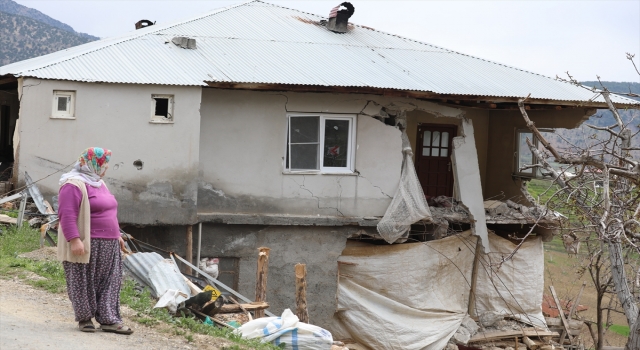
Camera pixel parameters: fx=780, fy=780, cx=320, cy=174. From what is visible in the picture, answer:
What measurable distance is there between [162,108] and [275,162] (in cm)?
217

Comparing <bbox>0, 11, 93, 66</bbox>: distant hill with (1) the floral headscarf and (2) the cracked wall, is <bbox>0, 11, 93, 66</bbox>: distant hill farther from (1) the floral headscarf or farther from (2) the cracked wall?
(1) the floral headscarf

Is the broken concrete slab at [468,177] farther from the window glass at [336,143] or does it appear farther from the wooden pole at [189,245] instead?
the wooden pole at [189,245]

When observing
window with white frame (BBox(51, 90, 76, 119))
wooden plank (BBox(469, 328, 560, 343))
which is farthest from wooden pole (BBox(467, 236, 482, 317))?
window with white frame (BBox(51, 90, 76, 119))

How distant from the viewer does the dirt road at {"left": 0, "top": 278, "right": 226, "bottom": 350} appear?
20.7ft

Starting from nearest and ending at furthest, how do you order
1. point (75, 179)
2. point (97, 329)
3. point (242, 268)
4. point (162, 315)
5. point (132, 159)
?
point (75, 179) → point (97, 329) → point (162, 315) → point (132, 159) → point (242, 268)

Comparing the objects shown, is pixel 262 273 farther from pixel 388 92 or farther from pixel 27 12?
pixel 27 12

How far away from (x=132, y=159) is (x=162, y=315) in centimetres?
491

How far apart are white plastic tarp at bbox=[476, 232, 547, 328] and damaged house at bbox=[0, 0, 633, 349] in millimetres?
32

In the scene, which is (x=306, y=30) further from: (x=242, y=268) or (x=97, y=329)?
(x=97, y=329)

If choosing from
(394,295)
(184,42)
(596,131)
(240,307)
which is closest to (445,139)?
(394,295)

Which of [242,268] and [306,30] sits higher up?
[306,30]

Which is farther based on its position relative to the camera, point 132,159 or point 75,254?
point 132,159

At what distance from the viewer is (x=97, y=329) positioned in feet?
22.3

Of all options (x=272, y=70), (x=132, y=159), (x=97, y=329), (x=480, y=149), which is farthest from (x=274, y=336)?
(x=480, y=149)
